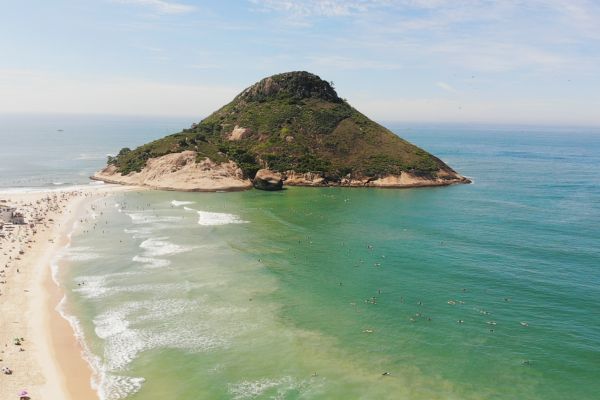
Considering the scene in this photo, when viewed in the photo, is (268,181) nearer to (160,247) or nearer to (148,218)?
(148,218)

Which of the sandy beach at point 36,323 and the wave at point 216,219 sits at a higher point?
the wave at point 216,219

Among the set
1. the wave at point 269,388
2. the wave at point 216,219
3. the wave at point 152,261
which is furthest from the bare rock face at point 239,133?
the wave at point 269,388

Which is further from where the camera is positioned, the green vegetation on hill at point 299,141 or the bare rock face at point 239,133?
the bare rock face at point 239,133

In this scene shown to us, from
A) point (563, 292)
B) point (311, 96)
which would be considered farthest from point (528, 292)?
point (311, 96)

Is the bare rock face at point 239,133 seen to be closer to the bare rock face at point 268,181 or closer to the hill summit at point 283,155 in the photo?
the hill summit at point 283,155

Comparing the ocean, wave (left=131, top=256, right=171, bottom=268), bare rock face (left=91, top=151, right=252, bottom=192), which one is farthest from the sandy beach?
bare rock face (left=91, top=151, right=252, bottom=192)

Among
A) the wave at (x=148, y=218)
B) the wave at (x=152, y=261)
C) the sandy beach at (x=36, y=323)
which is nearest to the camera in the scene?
the sandy beach at (x=36, y=323)

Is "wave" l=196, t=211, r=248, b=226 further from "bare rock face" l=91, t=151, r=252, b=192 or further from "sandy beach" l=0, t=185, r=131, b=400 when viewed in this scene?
"bare rock face" l=91, t=151, r=252, b=192
